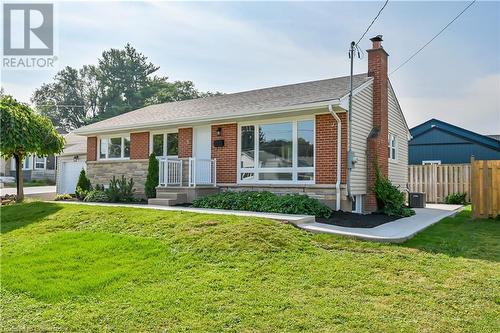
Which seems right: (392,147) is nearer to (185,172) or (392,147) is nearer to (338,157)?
(338,157)

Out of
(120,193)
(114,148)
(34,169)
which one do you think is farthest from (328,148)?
(34,169)

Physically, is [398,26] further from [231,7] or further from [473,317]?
[473,317]

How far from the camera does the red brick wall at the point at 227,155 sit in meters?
12.6

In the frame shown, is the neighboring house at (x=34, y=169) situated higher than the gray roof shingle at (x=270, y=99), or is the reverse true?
the gray roof shingle at (x=270, y=99)

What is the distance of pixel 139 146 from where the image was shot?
50.4ft

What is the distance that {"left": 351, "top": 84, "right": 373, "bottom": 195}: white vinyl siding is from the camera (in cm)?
1120

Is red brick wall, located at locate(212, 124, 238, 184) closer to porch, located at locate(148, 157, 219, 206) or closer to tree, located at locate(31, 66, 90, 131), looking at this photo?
porch, located at locate(148, 157, 219, 206)

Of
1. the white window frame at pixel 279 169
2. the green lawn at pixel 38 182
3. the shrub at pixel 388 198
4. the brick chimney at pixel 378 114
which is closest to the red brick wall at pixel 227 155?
the white window frame at pixel 279 169

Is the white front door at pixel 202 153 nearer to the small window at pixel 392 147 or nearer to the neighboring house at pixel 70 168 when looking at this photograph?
the small window at pixel 392 147

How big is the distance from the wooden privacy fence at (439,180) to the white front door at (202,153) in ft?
36.5

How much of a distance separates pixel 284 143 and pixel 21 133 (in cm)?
971

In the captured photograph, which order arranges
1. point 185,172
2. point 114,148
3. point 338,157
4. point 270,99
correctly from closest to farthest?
point 338,157 < point 270,99 < point 185,172 < point 114,148

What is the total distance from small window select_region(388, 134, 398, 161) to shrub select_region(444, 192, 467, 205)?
4701mm

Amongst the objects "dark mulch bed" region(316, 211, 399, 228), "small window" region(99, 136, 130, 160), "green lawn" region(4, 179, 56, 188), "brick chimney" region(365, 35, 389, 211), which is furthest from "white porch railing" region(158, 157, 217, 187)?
"green lawn" region(4, 179, 56, 188)
